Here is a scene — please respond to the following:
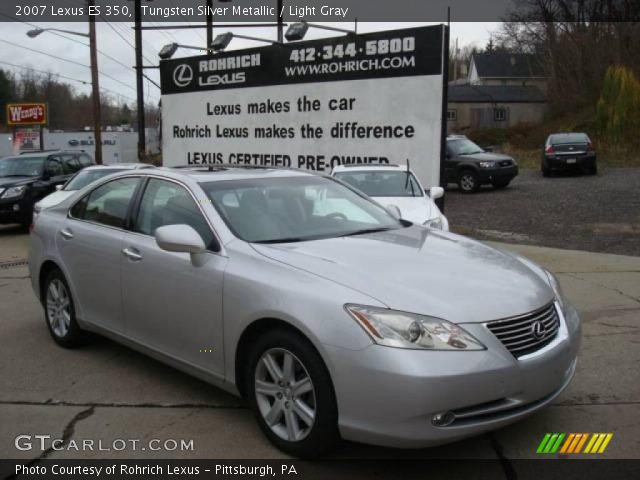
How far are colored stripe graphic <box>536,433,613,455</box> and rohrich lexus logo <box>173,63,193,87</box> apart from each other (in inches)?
529

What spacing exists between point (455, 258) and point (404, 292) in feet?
2.41

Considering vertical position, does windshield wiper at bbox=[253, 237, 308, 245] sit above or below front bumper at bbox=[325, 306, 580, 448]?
above

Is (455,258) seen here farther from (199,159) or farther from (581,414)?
(199,159)

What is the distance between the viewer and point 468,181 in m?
21.0

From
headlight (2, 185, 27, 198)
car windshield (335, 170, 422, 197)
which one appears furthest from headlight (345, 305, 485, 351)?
headlight (2, 185, 27, 198)

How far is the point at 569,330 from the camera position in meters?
3.77

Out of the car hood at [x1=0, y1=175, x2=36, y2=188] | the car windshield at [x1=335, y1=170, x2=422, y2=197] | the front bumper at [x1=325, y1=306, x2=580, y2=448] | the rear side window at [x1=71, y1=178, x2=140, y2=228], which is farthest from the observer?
the car hood at [x1=0, y1=175, x2=36, y2=188]

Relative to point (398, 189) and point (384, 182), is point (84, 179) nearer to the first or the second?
point (384, 182)

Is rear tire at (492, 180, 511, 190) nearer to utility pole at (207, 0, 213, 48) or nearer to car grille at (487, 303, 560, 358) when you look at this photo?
utility pole at (207, 0, 213, 48)

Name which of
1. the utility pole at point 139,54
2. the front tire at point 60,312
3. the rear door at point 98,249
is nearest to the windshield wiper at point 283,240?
the rear door at point 98,249

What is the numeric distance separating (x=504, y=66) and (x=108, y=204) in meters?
72.0

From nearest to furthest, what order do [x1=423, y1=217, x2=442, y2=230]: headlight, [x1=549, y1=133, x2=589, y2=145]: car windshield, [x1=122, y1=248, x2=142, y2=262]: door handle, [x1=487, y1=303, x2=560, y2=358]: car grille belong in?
[x1=487, y1=303, x2=560, y2=358]: car grille → [x1=122, y1=248, x2=142, y2=262]: door handle → [x1=423, y1=217, x2=442, y2=230]: headlight → [x1=549, y1=133, x2=589, y2=145]: car windshield

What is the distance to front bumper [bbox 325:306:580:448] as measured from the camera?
3.10m

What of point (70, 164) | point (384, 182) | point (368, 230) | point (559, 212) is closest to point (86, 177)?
point (70, 164)
